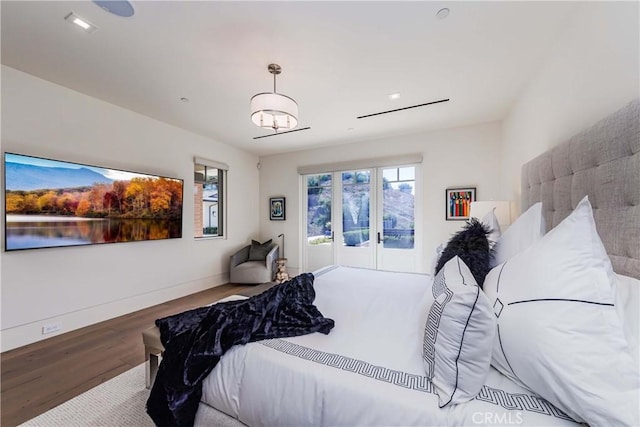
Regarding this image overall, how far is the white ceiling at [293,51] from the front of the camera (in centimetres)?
170

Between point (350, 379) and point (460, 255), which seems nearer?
point (350, 379)

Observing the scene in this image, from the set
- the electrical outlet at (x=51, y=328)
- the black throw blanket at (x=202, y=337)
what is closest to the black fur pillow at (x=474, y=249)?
the black throw blanket at (x=202, y=337)

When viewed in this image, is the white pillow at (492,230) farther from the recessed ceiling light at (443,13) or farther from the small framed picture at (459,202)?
the small framed picture at (459,202)

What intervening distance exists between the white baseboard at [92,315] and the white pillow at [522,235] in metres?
3.97

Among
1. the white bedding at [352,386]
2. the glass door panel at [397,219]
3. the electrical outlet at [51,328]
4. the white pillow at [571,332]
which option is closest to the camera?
the white pillow at [571,332]

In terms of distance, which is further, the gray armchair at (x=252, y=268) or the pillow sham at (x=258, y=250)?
the pillow sham at (x=258, y=250)

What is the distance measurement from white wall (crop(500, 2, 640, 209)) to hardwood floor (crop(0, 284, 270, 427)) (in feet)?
9.30

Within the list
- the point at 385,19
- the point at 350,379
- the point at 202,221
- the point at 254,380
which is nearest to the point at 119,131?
the point at 202,221

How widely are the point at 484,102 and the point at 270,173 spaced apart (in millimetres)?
3888

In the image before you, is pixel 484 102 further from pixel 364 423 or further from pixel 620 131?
pixel 364 423

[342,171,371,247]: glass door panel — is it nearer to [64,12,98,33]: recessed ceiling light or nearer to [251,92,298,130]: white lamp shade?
[251,92,298,130]: white lamp shade

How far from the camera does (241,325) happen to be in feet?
4.31

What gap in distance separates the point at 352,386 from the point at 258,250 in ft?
14.0

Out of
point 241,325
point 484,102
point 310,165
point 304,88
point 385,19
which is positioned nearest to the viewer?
point 241,325
